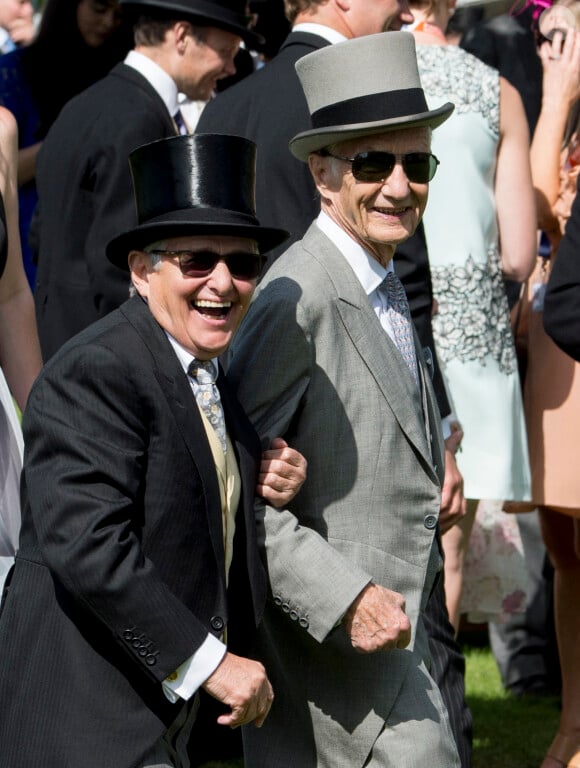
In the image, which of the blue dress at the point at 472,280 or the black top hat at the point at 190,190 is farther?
the blue dress at the point at 472,280

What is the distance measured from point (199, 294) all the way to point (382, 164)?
2.52ft

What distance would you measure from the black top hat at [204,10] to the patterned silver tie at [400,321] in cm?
195

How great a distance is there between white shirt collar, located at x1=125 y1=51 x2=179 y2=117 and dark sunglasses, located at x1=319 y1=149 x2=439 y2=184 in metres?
1.82

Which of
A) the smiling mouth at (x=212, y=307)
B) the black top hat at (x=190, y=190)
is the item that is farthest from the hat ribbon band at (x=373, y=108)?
the smiling mouth at (x=212, y=307)

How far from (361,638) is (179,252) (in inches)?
36.2

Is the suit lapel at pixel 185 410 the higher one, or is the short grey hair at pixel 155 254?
the short grey hair at pixel 155 254

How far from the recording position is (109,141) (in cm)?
518

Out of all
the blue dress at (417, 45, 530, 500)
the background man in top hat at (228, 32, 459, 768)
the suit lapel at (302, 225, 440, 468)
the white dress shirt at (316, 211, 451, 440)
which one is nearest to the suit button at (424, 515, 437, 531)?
the background man in top hat at (228, 32, 459, 768)

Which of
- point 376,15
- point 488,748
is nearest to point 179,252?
point 376,15

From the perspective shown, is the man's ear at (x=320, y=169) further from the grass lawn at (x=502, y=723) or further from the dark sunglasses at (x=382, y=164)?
the grass lawn at (x=502, y=723)

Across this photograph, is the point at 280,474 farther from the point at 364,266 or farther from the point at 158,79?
the point at 158,79

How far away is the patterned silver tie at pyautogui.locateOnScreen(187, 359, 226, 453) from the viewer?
3229 millimetres

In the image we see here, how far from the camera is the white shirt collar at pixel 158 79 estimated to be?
5.41m

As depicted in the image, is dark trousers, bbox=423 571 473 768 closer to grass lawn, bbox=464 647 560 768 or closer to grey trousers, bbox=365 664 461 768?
grey trousers, bbox=365 664 461 768
